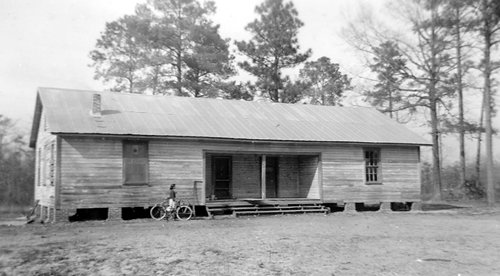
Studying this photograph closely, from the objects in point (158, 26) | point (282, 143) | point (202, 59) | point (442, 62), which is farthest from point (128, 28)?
point (442, 62)

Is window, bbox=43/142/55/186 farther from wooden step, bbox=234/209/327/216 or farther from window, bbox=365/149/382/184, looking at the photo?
window, bbox=365/149/382/184

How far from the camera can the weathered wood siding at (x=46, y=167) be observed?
1874 centimetres

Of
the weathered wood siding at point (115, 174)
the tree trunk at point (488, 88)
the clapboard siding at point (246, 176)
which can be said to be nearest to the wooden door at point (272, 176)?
the clapboard siding at point (246, 176)

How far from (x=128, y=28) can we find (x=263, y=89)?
12086 mm

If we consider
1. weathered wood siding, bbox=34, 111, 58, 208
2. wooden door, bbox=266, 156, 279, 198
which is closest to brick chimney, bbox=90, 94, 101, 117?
weathered wood siding, bbox=34, 111, 58, 208

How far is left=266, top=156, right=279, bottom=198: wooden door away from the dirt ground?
762 cm

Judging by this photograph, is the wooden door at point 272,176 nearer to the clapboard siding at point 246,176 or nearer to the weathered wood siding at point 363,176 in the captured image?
the clapboard siding at point 246,176

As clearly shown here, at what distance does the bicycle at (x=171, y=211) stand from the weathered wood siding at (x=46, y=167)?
12.6 feet

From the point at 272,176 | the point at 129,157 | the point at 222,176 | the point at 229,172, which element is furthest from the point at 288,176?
the point at 129,157

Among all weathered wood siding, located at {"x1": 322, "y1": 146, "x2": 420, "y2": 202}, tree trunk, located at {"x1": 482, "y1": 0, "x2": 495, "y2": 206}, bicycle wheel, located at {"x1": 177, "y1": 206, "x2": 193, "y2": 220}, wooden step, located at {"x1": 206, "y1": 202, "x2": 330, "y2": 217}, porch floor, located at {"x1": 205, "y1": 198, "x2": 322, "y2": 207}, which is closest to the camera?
bicycle wheel, located at {"x1": 177, "y1": 206, "x2": 193, "y2": 220}

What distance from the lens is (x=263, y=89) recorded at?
41625 millimetres

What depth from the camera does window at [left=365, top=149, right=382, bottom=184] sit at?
2386 centimetres

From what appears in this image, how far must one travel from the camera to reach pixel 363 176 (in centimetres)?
2352

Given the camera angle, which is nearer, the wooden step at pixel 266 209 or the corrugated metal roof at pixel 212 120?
the corrugated metal roof at pixel 212 120
